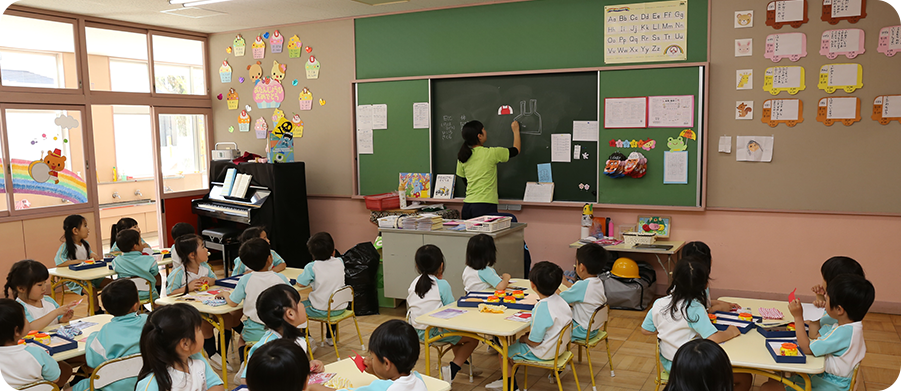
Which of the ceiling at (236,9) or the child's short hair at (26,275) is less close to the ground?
the ceiling at (236,9)

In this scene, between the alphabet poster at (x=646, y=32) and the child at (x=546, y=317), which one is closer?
the child at (x=546, y=317)

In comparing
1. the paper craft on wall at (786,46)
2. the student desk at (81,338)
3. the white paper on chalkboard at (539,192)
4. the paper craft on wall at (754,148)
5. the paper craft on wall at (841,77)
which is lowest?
the student desk at (81,338)

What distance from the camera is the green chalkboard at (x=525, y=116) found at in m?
5.61

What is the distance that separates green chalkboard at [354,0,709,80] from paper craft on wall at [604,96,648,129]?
388 mm

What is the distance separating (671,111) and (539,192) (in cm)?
137

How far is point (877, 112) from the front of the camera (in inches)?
185

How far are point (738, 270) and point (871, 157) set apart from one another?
1323 mm

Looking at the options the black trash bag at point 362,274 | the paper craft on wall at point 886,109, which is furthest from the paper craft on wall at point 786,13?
the black trash bag at point 362,274

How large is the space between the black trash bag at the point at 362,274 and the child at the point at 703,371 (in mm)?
3644

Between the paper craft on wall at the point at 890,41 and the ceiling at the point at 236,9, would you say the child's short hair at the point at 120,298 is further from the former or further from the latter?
the paper craft on wall at the point at 890,41

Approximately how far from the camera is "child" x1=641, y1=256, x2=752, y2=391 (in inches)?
110

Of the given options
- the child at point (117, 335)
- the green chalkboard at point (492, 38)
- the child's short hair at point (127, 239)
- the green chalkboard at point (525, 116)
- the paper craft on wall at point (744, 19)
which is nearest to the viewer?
the child at point (117, 335)

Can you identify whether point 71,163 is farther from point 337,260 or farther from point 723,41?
point 723,41

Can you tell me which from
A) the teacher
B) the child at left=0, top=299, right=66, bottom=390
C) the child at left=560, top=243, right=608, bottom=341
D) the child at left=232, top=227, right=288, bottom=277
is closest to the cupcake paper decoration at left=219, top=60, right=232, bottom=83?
the child at left=232, top=227, right=288, bottom=277
